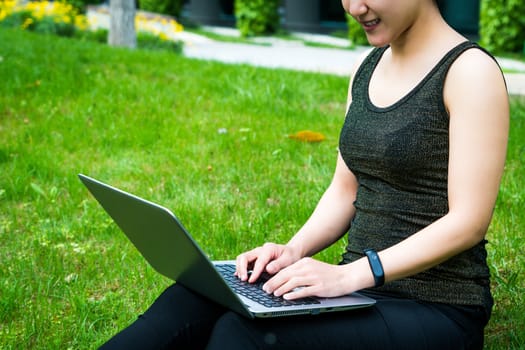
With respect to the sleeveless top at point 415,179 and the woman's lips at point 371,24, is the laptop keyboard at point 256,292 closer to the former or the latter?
the sleeveless top at point 415,179

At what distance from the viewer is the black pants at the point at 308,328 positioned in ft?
5.83

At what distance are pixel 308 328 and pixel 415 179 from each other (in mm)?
495

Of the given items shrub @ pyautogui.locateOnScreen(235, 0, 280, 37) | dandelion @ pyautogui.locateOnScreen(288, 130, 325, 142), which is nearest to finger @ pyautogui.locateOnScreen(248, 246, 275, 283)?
dandelion @ pyautogui.locateOnScreen(288, 130, 325, 142)

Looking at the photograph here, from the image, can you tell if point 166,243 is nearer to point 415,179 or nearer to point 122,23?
point 415,179

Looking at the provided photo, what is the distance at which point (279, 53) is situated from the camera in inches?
496

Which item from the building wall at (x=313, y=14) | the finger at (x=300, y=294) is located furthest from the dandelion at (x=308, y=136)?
the building wall at (x=313, y=14)

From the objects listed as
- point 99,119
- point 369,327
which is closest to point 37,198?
point 99,119

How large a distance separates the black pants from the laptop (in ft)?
0.12

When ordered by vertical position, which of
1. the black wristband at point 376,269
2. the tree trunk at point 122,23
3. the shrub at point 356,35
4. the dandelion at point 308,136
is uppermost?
the black wristband at point 376,269

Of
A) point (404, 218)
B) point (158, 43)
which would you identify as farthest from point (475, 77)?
point (158, 43)

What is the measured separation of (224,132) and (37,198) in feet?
4.56

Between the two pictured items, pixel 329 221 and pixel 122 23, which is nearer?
pixel 329 221

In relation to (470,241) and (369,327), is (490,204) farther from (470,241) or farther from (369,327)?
(369,327)

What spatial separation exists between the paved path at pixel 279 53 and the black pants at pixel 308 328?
5.70 m
